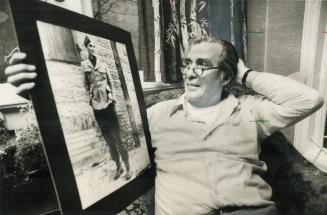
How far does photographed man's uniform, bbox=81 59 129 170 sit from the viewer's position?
2.33 ft

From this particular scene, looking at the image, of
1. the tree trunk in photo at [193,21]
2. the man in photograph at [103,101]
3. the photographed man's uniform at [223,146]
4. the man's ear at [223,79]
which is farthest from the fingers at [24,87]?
the tree trunk in photo at [193,21]

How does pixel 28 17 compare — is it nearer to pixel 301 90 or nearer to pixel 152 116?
pixel 152 116

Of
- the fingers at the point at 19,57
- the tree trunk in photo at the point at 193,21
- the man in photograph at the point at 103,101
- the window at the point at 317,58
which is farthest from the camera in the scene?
the tree trunk in photo at the point at 193,21

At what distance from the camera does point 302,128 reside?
1.38m

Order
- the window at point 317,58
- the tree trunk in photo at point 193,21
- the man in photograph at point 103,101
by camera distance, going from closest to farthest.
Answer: the man in photograph at point 103,101 < the window at point 317,58 < the tree trunk in photo at point 193,21

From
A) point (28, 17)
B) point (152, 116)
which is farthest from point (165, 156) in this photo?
point (28, 17)

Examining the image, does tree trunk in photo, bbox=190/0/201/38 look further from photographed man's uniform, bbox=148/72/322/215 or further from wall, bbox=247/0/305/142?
photographed man's uniform, bbox=148/72/322/215

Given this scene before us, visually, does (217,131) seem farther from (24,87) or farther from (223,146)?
(24,87)

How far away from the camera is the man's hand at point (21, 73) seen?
54 cm

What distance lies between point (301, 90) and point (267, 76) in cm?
13

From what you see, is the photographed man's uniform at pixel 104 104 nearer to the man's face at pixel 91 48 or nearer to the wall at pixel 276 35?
the man's face at pixel 91 48

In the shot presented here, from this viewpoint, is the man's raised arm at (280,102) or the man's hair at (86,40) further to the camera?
the man's raised arm at (280,102)

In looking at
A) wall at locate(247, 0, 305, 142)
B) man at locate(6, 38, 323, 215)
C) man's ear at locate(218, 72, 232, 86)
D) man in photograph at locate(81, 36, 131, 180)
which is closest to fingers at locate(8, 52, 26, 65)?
man in photograph at locate(81, 36, 131, 180)

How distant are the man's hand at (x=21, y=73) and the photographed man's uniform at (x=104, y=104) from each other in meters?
0.16
